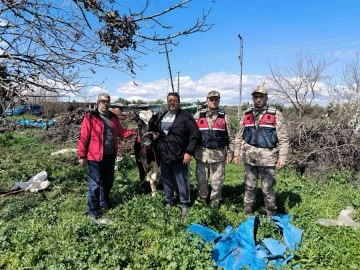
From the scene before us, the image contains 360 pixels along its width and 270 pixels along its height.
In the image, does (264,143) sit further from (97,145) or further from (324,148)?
(324,148)

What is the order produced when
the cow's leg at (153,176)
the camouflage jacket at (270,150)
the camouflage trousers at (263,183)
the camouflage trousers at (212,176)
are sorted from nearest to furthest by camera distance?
the camouflage jacket at (270,150)
the camouflage trousers at (263,183)
the camouflage trousers at (212,176)
the cow's leg at (153,176)

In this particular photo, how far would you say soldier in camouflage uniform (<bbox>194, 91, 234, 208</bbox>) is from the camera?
573 cm

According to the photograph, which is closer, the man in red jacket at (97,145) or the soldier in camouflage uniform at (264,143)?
the soldier in camouflage uniform at (264,143)

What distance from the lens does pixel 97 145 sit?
18.8 ft

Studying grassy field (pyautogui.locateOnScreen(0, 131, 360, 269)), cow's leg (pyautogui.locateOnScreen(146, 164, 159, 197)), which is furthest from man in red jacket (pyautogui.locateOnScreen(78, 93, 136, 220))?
cow's leg (pyautogui.locateOnScreen(146, 164, 159, 197))

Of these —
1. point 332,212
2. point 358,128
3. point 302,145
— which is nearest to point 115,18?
point 332,212

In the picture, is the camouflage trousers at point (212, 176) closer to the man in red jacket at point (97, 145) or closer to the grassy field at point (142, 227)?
the grassy field at point (142, 227)

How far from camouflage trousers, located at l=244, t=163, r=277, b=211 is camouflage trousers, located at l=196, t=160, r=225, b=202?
436 mm

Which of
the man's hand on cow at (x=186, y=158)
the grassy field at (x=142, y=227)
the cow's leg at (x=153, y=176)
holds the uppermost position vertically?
the man's hand on cow at (x=186, y=158)

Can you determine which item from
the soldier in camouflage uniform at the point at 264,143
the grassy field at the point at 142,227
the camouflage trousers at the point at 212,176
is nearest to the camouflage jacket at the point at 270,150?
the soldier in camouflage uniform at the point at 264,143

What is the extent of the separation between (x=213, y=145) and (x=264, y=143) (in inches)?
32.9

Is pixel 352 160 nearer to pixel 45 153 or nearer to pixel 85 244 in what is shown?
pixel 85 244

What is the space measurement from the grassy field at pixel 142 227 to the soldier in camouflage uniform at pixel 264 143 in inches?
22.9

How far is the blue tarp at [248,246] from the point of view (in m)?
4.03
